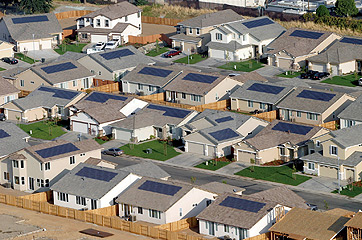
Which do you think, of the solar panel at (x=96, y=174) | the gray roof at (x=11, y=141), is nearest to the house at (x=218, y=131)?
the solar panel at (x=96, y=174)

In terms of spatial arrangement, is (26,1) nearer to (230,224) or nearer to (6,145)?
(6,145)

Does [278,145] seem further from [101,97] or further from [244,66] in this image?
[244,66]

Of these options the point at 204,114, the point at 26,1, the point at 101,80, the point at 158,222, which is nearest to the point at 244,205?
the point at 158,222

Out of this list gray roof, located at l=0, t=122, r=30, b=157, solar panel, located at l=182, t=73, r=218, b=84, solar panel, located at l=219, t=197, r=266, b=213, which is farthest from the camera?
solar panel, located at l=182, t=73, r=218, b=84

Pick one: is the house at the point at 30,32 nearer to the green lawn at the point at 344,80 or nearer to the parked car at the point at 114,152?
the green lawn at the point at 344,80

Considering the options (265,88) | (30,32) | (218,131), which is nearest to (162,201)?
(218,131)

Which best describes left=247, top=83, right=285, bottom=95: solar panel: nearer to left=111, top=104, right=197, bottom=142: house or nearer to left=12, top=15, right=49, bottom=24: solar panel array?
left=111, top=104, right=197, bottom=142: house

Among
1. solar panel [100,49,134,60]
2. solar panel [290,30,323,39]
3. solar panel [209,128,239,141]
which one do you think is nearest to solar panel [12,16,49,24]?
solar panel [100,49,134,60]
